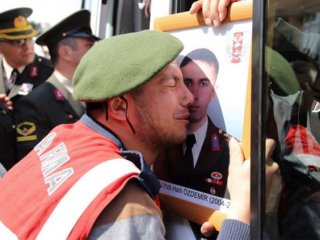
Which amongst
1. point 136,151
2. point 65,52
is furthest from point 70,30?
point 136,151

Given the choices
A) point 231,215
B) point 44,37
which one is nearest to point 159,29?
point 231,215

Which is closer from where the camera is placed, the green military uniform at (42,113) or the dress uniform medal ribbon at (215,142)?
the dress uniform medal ribbon at (215,142)

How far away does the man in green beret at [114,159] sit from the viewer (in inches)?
41.8

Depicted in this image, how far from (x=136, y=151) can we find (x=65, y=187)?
225 mm

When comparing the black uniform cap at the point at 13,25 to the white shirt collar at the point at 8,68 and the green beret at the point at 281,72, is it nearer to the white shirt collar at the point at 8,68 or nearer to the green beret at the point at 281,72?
the white shirt collar at the point at 8,68

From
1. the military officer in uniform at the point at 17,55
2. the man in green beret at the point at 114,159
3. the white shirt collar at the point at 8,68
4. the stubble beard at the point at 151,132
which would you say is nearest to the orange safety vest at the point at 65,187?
the man in green beret at the point at 114,159

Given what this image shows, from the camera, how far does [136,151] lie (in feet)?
4.15

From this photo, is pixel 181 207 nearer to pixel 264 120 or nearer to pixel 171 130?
pixel 171 130

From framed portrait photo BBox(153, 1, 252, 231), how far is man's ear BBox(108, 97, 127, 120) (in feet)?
0.66

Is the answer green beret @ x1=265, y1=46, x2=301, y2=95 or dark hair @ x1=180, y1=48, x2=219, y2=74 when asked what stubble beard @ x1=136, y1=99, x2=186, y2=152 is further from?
green beret @ x1=265, y1=46, x2=301, y2=95

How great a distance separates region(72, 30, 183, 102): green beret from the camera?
1.24 meters

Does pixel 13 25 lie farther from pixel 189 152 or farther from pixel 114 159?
pixel 114 159

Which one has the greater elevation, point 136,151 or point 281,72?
point 281,72

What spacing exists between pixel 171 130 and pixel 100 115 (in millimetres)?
211
